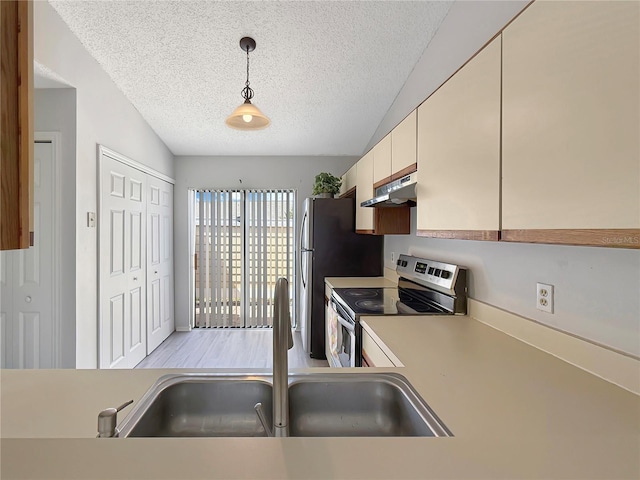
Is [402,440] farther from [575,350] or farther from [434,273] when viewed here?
[434,273]

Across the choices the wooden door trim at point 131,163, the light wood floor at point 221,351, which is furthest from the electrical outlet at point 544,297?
the wooden door trim at point 131,163

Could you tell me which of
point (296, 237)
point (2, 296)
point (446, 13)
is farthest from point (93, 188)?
point (446, 13)

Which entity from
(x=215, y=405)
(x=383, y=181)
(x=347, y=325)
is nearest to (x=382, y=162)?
(x=383, y=181)

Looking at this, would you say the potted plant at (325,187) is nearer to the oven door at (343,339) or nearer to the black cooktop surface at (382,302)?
the black cooktop surface at (382,302)

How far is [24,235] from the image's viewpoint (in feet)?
2.33

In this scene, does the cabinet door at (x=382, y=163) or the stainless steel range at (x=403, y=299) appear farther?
the cabinet door at (x=382, y=163)

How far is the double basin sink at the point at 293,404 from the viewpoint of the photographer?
0.94m

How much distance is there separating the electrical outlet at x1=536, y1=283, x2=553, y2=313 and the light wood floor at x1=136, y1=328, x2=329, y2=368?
2252 millimetres

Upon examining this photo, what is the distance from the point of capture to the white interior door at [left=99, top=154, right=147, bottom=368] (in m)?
2.61

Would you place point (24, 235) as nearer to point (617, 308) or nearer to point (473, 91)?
Result: point (473, 91)

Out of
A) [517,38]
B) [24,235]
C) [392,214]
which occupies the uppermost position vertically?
[517,38]

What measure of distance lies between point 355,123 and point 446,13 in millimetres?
1517

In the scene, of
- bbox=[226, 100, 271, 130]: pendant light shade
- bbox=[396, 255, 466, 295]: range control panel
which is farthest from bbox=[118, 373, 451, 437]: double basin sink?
bbox=[226, 100, 271, 130]: pendant light shade

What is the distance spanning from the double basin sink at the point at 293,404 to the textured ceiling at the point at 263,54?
2.26 meters
